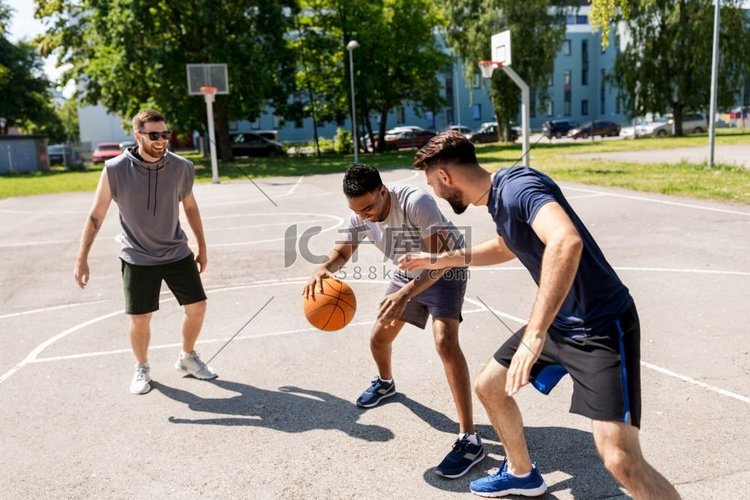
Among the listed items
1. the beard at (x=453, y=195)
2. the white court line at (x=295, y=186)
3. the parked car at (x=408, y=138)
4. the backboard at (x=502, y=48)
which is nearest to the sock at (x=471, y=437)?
the beard at (x=453, y=195)

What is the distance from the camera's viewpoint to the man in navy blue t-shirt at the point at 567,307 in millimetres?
2797

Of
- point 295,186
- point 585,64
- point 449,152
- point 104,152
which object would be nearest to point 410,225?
point 449,152

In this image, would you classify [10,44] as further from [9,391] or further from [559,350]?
[559,350]

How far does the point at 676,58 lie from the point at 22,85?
46.2 metres

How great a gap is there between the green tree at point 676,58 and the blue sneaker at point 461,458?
1617 inches

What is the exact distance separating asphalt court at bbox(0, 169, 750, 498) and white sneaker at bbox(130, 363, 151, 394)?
0.09m

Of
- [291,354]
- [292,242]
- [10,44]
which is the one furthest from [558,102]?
[291,354]

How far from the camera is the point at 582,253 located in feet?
10.00

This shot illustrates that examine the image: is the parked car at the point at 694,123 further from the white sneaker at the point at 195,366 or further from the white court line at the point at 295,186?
the white sneaker at the point at 195,366

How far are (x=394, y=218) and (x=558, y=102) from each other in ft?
261

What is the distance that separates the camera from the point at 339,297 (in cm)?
508

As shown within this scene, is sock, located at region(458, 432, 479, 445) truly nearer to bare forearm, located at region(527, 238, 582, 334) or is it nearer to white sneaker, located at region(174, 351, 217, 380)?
bare forearm, located at region(527, 238, 582, 334)

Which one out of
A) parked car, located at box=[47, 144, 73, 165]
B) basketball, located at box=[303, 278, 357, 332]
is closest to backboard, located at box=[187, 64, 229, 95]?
parked car, located at box=[47, 144, 73, 165]

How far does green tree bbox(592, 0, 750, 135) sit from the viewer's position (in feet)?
135
